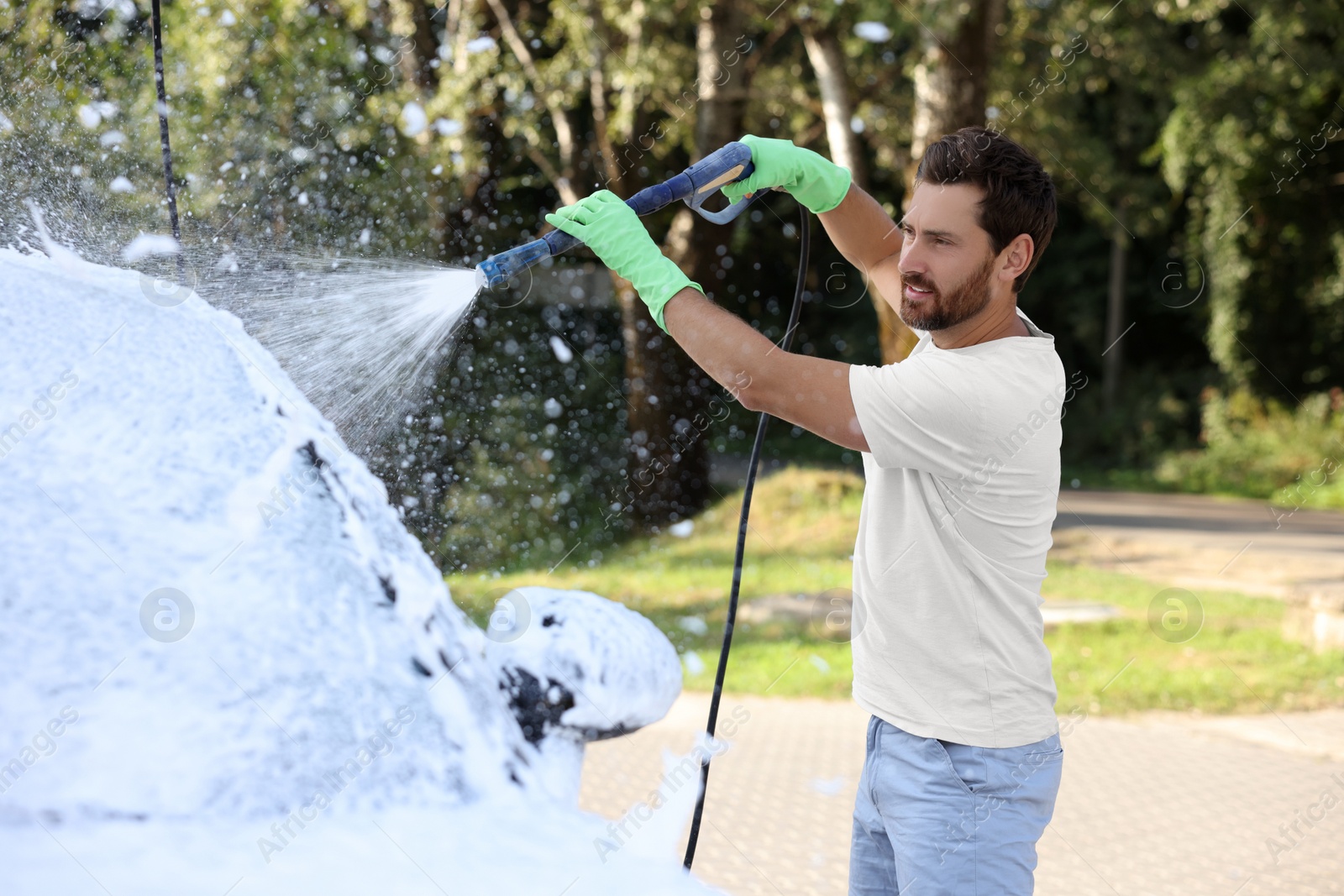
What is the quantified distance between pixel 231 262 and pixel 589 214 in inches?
40.6

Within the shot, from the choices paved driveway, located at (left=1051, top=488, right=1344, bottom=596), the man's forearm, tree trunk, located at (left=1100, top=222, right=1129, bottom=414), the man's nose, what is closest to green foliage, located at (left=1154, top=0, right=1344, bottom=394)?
tree trunk, located at (left=1100, top=222, right=1129, bottom=414)

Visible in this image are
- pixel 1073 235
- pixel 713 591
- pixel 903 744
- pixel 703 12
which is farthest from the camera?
pixel 1073 235

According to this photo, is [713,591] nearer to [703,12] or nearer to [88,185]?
[703,12]

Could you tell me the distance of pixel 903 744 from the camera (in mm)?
1647

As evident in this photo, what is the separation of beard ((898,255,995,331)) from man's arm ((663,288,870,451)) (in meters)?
0.18

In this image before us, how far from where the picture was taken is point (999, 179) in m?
1.61

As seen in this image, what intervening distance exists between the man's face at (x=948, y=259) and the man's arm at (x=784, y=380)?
0.63 ft

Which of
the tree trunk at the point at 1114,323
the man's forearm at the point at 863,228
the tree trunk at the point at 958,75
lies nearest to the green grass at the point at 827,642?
the tree trunk at the point at 958,75

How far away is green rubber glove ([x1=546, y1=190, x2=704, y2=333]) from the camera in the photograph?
64.8 inches

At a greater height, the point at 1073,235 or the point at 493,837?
the point at 1073,235

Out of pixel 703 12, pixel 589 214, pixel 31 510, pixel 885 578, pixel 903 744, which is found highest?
pixel 703 12

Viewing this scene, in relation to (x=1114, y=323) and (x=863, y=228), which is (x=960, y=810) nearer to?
(x=863, y=228)

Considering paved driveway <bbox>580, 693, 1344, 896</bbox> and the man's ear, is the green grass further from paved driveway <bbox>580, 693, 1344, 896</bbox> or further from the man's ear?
the man's ear

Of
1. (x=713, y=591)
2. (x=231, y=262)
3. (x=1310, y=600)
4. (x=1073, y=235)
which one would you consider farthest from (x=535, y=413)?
(x=1073, y=235)
